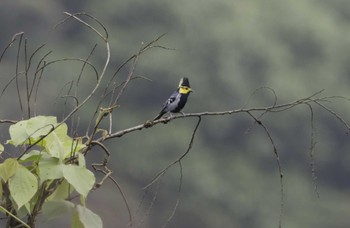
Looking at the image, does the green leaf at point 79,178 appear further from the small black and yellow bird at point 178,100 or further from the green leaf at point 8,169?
the small black and yellow bird at point 178,100

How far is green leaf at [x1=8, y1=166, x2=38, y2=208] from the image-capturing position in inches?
16.8

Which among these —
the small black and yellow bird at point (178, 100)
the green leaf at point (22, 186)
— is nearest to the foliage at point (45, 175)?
the green leaf at point (22, 186)

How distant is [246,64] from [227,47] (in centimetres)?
19

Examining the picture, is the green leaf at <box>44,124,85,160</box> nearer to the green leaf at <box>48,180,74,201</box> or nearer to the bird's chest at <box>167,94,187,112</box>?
the green leaf at <box>48,180,74,201</box>

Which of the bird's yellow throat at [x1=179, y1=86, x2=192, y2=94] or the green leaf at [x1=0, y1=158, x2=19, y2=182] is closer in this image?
the green leaf at [x1=0, y1=158, x2=19, y2=182]

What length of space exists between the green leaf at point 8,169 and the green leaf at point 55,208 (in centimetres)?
3

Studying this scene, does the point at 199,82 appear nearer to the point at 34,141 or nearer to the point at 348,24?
the point at 348,24

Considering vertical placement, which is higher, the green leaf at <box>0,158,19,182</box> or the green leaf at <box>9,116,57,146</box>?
the green leaf at <box>9,116,57,146</box>

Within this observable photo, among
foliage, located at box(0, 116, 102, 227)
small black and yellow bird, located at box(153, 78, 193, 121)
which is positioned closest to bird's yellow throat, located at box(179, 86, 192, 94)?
small black and yellow bird, located at box(153, 78, 193, 121)

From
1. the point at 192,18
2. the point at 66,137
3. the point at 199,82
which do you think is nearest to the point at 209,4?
the point at 192,18

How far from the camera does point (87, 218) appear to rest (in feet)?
1.48

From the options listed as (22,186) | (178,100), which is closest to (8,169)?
(22,186)

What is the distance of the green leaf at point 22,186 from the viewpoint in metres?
0.43

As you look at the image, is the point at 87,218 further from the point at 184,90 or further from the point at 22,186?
the point at 184,90
